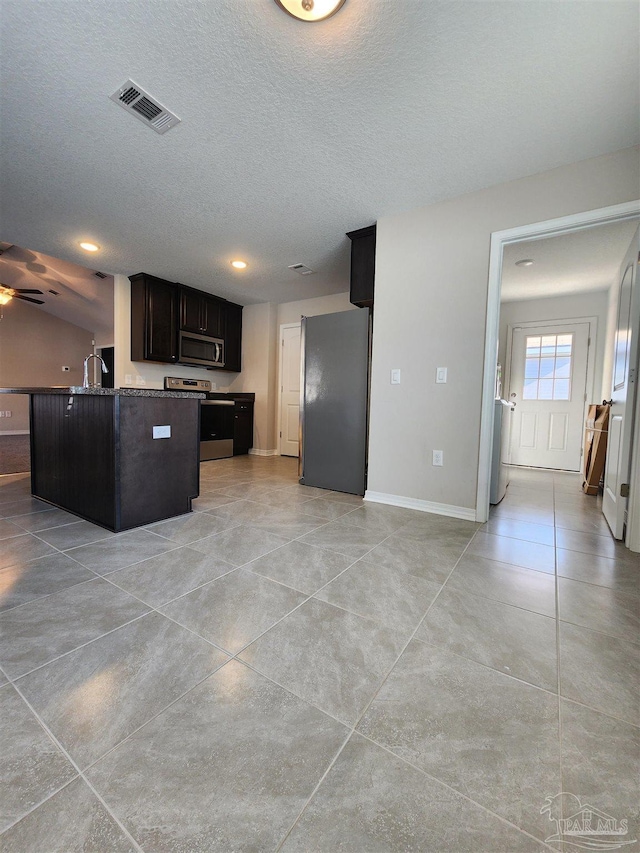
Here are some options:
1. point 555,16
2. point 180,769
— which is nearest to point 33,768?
point 180,769

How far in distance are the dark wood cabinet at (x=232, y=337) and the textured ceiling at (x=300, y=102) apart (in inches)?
97.0

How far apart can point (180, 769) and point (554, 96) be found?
2.90 meters

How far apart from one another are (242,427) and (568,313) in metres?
4.94

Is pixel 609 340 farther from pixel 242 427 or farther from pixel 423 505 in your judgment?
pixel 242 427

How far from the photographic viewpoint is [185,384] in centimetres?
513

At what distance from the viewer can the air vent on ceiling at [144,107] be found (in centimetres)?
170

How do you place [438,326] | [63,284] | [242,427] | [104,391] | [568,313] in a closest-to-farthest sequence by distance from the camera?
1. [104,391]
2. [438,326]
3. [568,313]
4. [242,427]
5. [63,284]

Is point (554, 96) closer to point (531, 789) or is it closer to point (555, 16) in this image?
point (555, 16)

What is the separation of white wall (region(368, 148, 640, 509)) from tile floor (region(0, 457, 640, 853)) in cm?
88

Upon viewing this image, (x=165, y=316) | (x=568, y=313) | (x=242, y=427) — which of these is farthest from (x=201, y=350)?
(x=568, y=313)

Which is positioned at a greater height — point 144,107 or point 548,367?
point 144,107

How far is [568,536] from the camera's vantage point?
2207 millimetres

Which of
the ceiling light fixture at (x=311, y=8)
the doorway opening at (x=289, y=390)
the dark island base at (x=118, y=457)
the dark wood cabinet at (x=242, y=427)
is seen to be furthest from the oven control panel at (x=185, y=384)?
the ceiling light fixture at (x=311, y=8)

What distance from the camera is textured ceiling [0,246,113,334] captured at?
17.2ft
